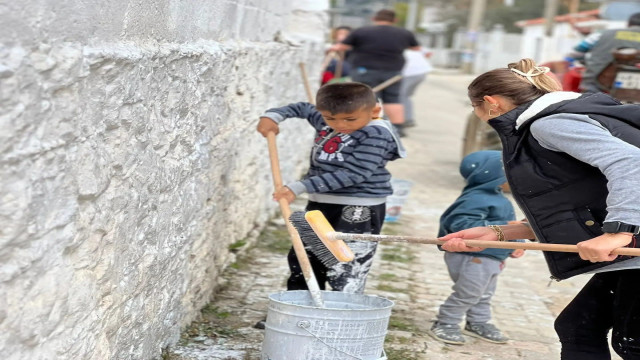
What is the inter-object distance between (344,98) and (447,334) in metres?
1.26

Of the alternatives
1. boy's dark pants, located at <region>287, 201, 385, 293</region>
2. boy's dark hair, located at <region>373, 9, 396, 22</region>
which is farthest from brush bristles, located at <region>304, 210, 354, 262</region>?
boy's dark hair, located at <region>373, 9, 396, 22</region>

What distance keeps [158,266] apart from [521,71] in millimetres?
1520

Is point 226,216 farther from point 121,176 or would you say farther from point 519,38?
point 519,38

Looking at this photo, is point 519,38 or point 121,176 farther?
point 519,38

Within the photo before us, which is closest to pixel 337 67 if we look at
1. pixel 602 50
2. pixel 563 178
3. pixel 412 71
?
pixel 412 71

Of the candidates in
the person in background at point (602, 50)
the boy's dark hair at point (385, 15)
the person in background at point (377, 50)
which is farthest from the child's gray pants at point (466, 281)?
the boy's dark hair at point (385, 15)

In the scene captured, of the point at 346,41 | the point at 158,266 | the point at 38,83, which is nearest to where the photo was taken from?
the point at 38,83

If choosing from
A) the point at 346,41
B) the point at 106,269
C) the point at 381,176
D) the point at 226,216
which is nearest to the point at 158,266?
the point at 106,269

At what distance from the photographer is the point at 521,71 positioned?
3.39 meters

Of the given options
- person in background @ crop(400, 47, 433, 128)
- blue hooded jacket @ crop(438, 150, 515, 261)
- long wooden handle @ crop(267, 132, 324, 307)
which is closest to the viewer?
long wooden handle @ crop(267, 132, 324, 307)

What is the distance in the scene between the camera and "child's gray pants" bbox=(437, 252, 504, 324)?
4711 millimetres

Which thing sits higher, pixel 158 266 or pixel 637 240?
pixel 637 240

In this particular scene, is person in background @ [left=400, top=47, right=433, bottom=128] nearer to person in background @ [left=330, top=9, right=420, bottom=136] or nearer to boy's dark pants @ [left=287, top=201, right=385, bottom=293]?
person in background @ [left=330, top=9, right=420, bottom=136]

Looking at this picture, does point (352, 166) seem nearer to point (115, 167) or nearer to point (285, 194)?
point (285, 194)
